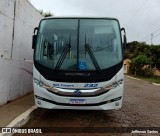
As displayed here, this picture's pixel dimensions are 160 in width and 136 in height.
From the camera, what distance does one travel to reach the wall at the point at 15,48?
30.6ft

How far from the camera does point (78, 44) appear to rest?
27.3ft

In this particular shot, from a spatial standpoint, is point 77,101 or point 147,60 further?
point 147,60

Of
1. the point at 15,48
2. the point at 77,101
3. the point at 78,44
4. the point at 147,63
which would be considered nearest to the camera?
the point at 77,101

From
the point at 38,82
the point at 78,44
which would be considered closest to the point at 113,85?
the point at 78,44

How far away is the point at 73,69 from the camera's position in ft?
26.5

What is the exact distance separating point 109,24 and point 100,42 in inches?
26.0

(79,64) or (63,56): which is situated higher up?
(63,56)

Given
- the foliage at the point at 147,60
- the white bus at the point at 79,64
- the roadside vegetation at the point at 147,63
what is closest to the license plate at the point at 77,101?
the white bus at the point at 79,64

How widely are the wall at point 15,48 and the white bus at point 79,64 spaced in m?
1.36

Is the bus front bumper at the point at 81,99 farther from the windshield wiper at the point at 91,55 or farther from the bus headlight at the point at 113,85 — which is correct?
the windshield wiper at the point at 91,55

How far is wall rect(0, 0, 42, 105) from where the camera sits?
9329 millimetres

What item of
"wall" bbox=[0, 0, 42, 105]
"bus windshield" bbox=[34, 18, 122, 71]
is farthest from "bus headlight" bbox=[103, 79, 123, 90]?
"wall" bbox=[0, 0, 42, 105]

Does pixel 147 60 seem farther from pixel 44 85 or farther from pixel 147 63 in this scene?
pixel 44 85

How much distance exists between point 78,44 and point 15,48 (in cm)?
330
